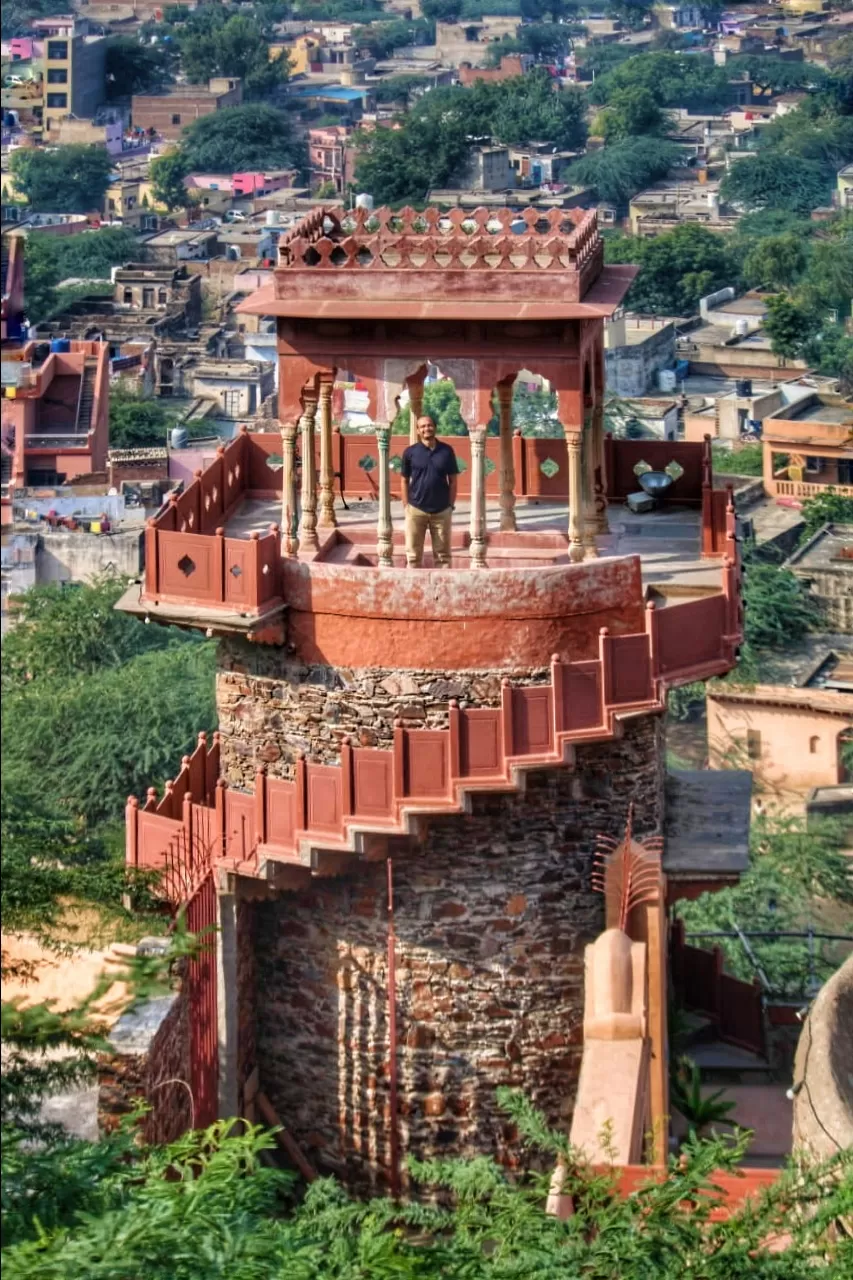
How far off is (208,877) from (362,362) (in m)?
2.70

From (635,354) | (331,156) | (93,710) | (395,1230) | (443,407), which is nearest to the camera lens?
(395,1230)

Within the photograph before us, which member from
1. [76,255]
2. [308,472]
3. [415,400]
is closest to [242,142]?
[76,255]

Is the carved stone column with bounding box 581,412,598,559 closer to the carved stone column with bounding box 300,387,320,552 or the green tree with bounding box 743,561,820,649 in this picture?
the carved stone column with bounding box 300,387,320,552

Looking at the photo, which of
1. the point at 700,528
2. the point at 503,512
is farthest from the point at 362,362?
the point at 700,528

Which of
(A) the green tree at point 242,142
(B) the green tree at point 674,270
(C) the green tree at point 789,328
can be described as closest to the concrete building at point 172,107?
(A) the green tree at point 242,142

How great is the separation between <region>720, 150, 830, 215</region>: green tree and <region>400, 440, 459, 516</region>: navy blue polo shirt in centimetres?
7136

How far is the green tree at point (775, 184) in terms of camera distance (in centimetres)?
8769

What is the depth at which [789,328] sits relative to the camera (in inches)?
2835

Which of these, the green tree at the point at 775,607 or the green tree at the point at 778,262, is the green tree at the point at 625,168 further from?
the green tree at the point at 775,607

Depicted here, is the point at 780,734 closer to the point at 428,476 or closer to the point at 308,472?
the point at 308,472

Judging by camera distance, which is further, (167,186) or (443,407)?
(167,186)

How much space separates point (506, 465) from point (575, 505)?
2.76 ft

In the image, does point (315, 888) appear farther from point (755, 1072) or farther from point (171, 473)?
point (171, 473)

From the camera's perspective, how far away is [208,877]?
16891 mm
